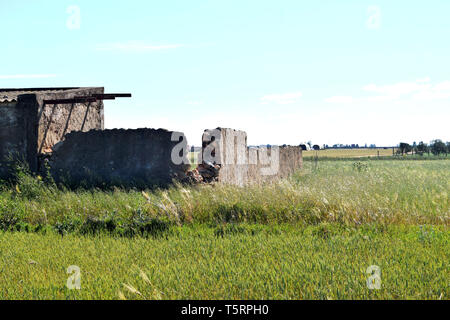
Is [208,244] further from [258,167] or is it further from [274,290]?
[258,167]

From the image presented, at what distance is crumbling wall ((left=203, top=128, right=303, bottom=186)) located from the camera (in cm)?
1145

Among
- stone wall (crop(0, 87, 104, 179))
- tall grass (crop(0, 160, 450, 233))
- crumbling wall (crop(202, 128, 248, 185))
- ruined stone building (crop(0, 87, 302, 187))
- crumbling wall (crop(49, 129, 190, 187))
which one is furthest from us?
stone wall (crop(0, 87, 104, 179))

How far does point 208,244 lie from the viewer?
236 inches

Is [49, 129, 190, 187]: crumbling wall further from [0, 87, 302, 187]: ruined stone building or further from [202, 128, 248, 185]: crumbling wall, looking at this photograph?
[202, 128, 248, 185]: crumbling wall

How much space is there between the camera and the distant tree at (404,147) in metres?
65.1

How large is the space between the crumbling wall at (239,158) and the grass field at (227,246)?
207 cm

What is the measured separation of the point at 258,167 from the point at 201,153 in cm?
485

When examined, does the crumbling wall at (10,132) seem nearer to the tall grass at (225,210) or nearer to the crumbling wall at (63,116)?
the crumbling wall at (63,116)

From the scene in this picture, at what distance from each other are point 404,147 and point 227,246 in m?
66.2

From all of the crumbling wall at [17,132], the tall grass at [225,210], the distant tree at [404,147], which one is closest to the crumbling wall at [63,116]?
the crumbling wall at [17,132]

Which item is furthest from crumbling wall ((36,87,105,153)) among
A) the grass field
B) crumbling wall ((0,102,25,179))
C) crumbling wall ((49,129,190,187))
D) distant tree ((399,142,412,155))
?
distant tree ((399,142,412,155))

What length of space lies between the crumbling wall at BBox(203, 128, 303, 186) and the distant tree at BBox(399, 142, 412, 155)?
50.6m

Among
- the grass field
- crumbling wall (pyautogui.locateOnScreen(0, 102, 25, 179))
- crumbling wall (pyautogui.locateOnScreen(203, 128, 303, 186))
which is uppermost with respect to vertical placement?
crumbling wall (pyautogui.locateOnScreen(0, 102, 25, 179))
